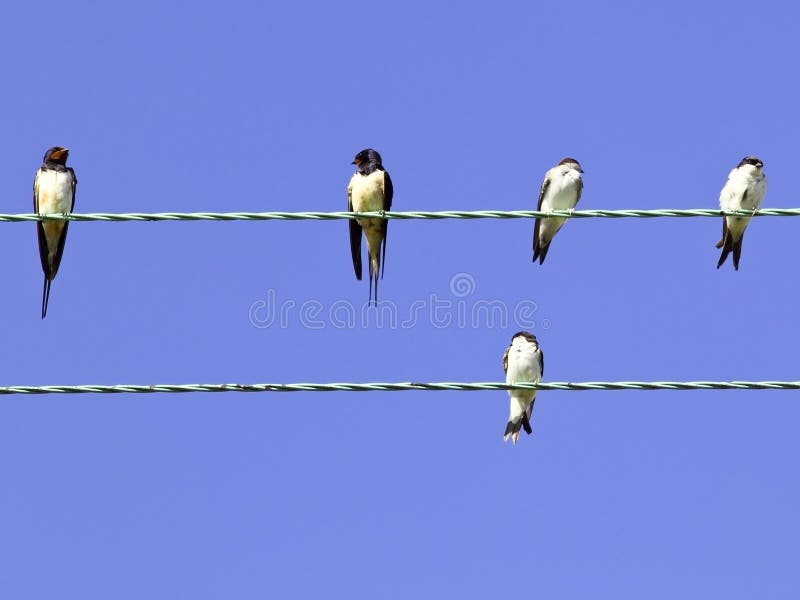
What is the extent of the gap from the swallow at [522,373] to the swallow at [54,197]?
301cm

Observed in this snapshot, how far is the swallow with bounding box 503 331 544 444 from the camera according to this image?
11000mm

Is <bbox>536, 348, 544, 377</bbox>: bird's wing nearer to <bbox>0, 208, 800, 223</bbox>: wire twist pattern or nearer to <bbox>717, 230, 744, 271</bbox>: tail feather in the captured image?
<bbox>717, 230, 744, 271</bbox>: tail feather

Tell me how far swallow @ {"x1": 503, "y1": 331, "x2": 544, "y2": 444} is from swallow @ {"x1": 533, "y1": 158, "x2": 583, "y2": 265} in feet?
3.72

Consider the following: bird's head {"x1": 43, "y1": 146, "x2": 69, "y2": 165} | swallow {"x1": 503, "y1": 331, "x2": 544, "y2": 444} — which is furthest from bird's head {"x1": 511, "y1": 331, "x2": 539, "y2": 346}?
bird's head {"x1": 43, "y1": 146, "x2": 69, "y2": 165}

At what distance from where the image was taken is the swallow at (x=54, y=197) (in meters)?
10.7

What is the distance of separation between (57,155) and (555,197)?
3.52 metres

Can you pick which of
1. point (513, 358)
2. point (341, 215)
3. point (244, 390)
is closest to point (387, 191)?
point (513, 358)

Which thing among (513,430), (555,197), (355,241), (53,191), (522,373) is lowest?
(513,430)

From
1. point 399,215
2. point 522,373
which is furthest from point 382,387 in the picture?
point 522,373

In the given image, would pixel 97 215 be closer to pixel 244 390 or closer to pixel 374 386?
pixel 244 390

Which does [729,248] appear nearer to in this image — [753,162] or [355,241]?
[753,162]

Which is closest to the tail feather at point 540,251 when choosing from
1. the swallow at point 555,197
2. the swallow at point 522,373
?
the swallow at point 555,197

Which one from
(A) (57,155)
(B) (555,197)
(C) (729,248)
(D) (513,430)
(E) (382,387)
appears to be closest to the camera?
(E) (382,387)

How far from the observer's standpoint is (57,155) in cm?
1132
